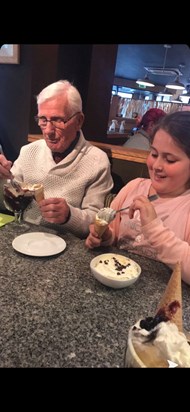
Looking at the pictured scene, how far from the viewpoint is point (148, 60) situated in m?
6.24

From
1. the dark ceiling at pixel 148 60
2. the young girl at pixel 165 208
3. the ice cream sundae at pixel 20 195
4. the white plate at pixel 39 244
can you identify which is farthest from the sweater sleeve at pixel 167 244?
the dark ceiling at pixel 148 60

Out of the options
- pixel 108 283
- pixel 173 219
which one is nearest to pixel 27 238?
pixel 108 283

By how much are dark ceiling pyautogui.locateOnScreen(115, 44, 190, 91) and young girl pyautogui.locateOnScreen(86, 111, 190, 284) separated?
4.16 m

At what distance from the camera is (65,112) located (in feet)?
4.03

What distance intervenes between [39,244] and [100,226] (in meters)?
0.19

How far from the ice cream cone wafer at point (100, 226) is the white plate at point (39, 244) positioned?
11 cm

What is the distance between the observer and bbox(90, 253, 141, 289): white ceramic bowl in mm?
728

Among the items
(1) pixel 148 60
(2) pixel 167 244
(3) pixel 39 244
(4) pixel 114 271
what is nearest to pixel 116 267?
(4) pixel 114 271

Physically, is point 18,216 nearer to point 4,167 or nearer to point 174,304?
point 4,167

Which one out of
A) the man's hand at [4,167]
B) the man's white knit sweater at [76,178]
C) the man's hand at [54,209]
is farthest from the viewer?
the man's white knit sweater at [76,178]

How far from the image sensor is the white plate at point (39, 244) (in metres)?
0.87

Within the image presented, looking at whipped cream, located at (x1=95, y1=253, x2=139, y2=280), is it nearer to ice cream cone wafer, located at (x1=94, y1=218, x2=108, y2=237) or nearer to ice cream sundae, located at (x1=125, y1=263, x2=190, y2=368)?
ice cream cone wafer, located at (x1=94, y1=218, x2=108, y2=237)

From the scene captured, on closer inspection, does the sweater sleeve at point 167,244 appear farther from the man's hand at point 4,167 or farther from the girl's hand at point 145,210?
the man's hand at point 4,167
